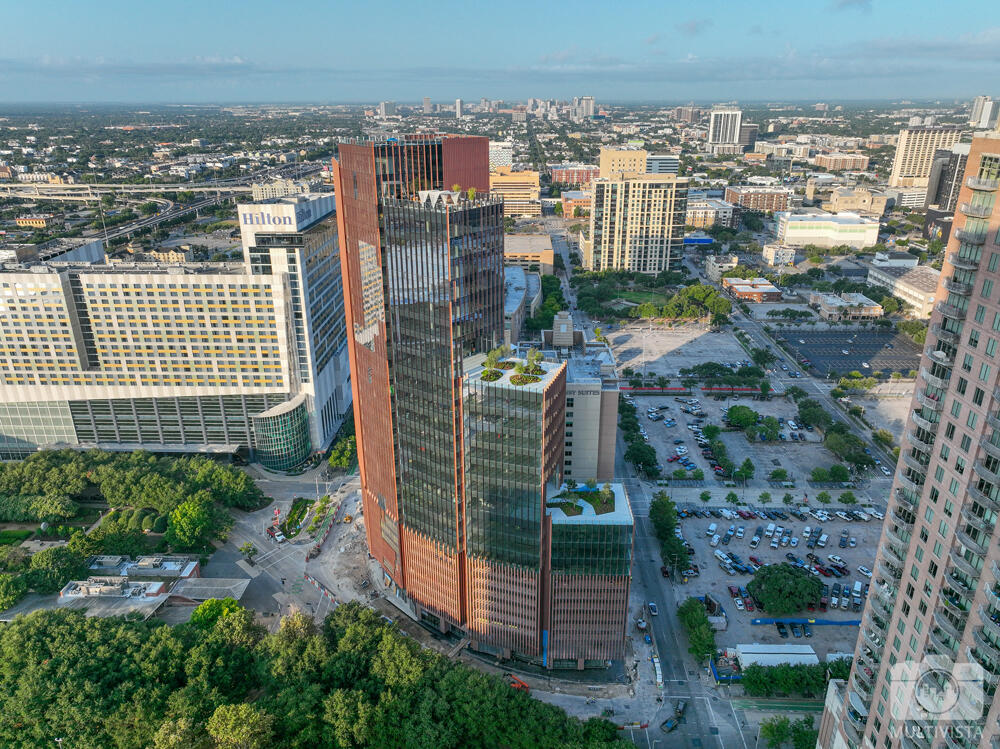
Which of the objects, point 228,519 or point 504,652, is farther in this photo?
point 228,519

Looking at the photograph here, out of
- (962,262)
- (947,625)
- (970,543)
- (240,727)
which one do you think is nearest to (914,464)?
(970,543)

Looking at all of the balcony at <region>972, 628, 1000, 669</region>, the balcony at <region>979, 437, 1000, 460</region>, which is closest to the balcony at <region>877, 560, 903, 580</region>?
the balcony at <region>972, 628, 1000, 669</region>

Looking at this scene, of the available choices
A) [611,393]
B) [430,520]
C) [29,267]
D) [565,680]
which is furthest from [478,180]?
[29,267]

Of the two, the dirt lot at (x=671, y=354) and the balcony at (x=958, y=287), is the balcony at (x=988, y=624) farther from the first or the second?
the dirt lot at (x=671, y=354)

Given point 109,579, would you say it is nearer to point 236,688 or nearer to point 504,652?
point 236,688

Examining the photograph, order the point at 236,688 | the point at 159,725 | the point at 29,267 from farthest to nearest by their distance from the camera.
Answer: the point at 29,267
the point at 236,688
the point at 159,725

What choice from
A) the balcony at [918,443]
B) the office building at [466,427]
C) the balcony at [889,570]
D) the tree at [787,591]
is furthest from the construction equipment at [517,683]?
the balcony at [918,443]

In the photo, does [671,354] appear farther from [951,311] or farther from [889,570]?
[951,311]
